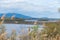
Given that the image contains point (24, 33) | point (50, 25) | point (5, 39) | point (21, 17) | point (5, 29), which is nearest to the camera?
point (5, 39)

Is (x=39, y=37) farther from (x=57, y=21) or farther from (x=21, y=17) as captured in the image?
(x=57, y=21)

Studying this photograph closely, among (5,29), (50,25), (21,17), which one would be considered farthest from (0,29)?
(50,25)

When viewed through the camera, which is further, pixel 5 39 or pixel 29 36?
pixel 29 36

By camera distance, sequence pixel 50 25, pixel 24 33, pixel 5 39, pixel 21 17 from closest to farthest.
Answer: pixel 5 39, pixel 24 33, pixel 21 17, pixel 50 25

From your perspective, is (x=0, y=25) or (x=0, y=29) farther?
(x=0, y=29)

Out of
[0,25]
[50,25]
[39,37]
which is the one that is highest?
[0,25]

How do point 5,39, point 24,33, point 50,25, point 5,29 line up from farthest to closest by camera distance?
point 50,25 < point 24,33 < point 5,29 < point 5,39

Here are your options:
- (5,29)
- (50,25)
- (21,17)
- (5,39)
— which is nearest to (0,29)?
(5,29)

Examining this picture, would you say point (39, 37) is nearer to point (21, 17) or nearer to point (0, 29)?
point (0, 29)

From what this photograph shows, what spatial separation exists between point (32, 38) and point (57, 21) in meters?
8.08

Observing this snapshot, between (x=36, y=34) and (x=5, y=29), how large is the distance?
907 mm

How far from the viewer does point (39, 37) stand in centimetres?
655

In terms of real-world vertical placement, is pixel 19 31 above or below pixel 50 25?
above

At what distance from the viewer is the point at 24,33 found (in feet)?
22.4
